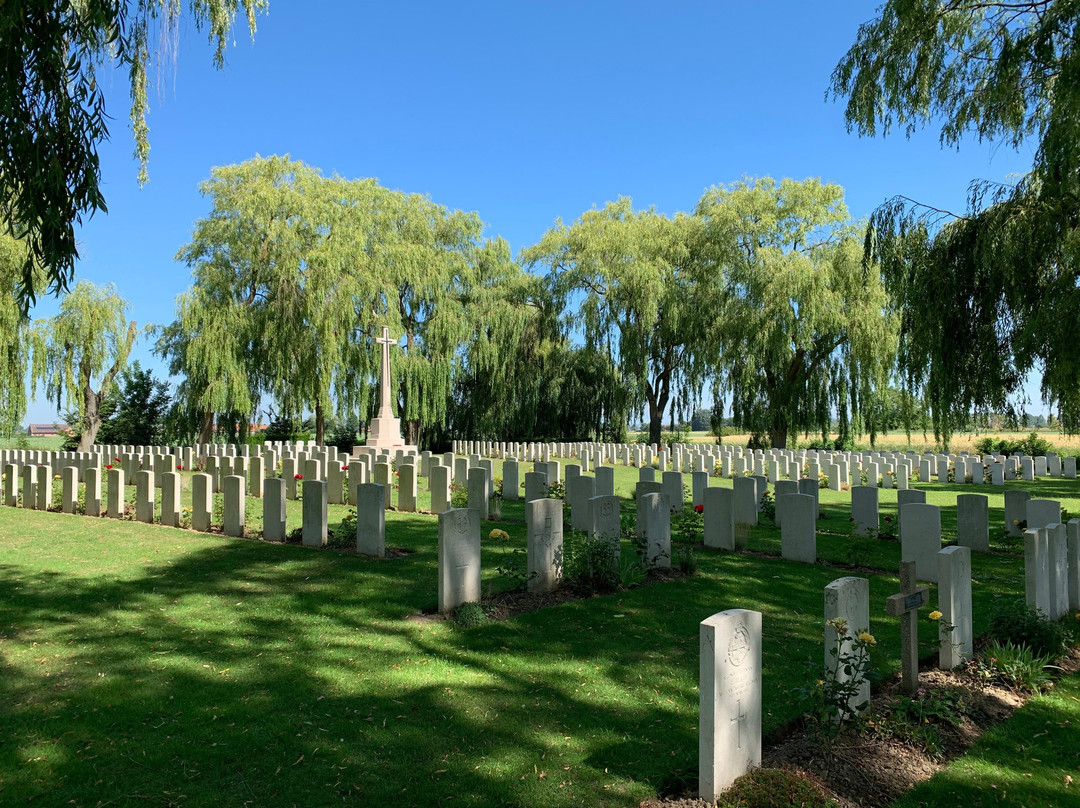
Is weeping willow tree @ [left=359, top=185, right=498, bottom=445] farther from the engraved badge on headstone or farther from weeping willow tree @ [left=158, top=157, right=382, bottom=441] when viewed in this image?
the engraved badge on headstone

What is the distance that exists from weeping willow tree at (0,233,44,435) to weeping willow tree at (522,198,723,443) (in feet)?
64.0

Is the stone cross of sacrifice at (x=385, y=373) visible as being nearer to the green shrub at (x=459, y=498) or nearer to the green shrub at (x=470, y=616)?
the green shrub at (x=459, y=498)

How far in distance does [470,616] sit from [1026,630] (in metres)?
4.17

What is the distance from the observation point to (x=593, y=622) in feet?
18.4

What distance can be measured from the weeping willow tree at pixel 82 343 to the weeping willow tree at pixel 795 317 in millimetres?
22011

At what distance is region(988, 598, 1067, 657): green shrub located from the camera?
193 inches

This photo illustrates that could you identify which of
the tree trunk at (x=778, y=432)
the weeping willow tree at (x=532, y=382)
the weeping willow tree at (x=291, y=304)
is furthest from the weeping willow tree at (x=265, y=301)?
the tree trunk at (x=778, y=432)

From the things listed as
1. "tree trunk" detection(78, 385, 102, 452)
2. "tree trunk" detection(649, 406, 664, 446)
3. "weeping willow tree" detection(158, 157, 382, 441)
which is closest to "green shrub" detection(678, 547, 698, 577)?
"weeping willow tree" detection(158, 157, 382, 441)

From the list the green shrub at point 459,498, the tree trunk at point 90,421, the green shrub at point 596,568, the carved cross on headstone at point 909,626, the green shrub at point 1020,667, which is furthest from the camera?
the tree trunk at point 90,421

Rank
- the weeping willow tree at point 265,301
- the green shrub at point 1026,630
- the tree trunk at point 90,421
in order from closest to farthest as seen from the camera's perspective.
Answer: the green shrub at point 1026,630
the weeping willow tree at point 265,301
the tree trunk at point 90,421

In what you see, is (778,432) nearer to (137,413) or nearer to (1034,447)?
(1034,447)

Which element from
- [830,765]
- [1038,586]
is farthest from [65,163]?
[1038,586]

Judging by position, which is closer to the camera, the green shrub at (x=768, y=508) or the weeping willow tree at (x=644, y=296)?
the green shrub at (x=768, y=508)

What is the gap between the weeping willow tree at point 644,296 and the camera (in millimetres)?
Result: 27359
